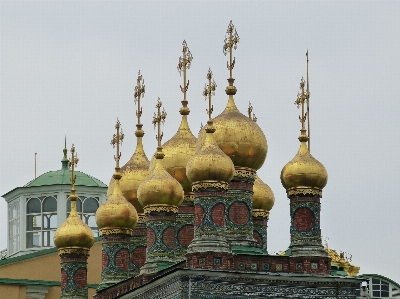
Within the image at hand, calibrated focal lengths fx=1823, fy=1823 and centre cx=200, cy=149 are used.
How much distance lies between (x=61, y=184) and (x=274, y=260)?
18020 mm

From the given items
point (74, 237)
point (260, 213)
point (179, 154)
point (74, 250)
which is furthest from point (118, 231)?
point (260, 213)

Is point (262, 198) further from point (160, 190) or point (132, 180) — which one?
point (160, 190)

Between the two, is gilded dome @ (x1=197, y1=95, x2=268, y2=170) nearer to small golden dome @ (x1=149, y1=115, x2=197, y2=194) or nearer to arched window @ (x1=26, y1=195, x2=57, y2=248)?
small golden dome @ (x1=149, y1=115, x2=197, y2=194)

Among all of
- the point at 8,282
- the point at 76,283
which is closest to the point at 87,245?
the point at 76,283

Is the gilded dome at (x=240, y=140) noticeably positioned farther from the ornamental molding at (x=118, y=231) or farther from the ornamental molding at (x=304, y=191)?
the ornamental molding at (x=118, y=231)

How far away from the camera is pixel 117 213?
156ft

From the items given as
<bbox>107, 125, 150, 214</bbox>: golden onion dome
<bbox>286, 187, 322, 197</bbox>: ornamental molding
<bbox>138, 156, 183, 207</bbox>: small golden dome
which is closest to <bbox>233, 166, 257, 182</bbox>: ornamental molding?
<bbox>286, 187, 322, 197</bbox>: ornamental molding

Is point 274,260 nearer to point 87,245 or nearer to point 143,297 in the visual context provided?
point 143,297

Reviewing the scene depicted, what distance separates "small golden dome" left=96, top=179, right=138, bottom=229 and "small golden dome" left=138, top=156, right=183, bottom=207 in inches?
123

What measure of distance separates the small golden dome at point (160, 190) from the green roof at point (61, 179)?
45.9ft

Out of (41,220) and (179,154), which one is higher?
(41,220)

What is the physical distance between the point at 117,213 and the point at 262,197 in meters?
3.82

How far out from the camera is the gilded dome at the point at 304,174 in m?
42.3

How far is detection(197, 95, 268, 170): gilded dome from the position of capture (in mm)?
43375
